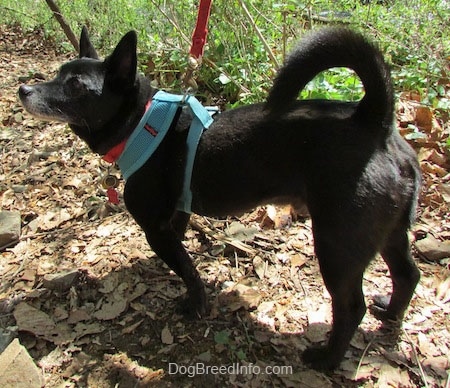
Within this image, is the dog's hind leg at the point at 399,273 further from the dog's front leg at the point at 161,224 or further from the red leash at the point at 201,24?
the red leash at the point at 201,24

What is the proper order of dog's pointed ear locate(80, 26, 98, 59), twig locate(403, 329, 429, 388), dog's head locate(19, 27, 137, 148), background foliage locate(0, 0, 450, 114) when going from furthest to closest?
background foliage locate(0, 0, 450, 114) → dog's pointed ear locate(80, 26, 98, 59) → dog's head locate(19, 27, 137, 148) → twig locate(403, 329, 429, 388)

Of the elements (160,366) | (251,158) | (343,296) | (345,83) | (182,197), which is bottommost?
(160,366)

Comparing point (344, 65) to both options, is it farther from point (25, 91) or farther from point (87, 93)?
point (25, 91)

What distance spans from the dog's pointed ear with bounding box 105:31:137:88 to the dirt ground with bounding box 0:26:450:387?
49.5 inches

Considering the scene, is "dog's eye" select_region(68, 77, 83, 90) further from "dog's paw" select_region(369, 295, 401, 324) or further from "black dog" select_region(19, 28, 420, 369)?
"dog's paw" select_region(369, 295, 401, 324)

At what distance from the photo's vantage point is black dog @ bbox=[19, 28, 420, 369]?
6.52 ft

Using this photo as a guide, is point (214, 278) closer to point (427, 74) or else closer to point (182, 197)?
point (182, 197)

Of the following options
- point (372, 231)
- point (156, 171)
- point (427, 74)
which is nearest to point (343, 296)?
point (372, 231)

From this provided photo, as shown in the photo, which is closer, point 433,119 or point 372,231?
point 372,231

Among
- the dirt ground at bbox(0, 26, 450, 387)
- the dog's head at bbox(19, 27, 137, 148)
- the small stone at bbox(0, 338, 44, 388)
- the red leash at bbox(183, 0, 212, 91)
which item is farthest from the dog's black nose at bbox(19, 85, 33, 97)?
the small stone at bbox(0, 338, 44, 388)

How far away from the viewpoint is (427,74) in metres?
4.14

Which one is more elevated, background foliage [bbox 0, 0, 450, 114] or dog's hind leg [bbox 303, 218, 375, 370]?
background foliage [bbox 0, 0, 450, 114]

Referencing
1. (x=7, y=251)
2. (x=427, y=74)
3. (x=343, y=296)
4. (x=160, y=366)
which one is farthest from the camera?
(x=427, y=74)

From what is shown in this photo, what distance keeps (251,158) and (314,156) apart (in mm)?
327
